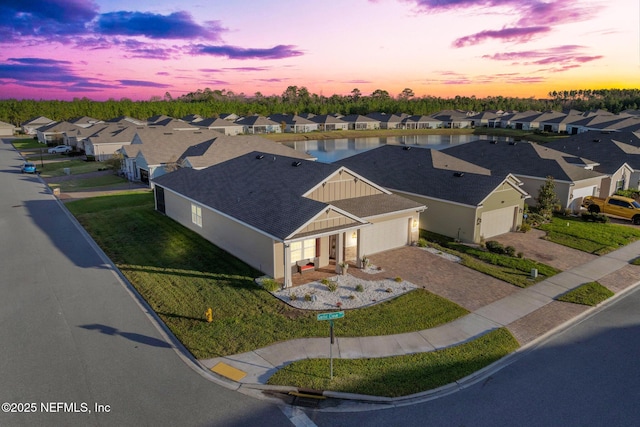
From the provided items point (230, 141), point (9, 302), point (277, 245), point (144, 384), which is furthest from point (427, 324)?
point (230, 141)

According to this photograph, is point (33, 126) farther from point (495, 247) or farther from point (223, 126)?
point (495, 247)

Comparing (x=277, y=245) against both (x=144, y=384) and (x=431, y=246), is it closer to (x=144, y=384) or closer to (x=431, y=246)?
(x=144, y=384)

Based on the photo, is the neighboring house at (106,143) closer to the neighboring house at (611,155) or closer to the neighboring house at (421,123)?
the neighboring house at (611,155)

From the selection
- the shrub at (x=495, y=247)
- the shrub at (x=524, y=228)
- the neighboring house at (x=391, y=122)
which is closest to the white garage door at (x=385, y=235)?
the shrub at (x=495, y=247)

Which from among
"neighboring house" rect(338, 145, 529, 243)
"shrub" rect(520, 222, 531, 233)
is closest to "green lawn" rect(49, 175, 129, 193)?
"neighboring house" rect(338, 145, 529, 243)

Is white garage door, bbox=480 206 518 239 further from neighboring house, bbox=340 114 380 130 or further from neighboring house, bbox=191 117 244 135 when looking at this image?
neighboring house, bbox=340 114 380 130

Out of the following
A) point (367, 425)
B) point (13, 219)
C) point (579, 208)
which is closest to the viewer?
point (367, 425)
